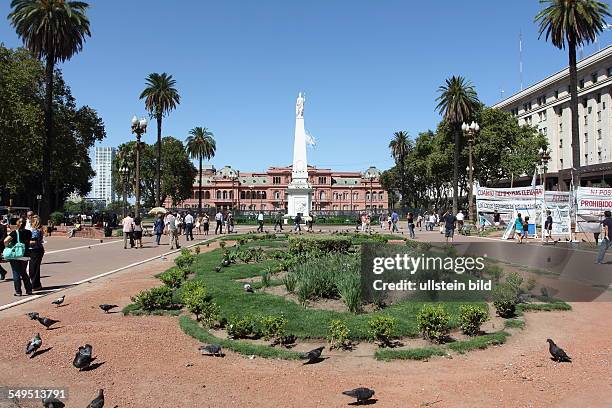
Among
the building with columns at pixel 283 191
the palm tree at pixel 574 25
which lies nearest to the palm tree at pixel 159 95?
the palm tree at pixel 574 25

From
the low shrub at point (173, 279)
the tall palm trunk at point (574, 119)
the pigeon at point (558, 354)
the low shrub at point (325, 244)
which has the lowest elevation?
the pigeon at point (558, 354)

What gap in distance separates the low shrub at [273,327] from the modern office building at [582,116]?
175ft

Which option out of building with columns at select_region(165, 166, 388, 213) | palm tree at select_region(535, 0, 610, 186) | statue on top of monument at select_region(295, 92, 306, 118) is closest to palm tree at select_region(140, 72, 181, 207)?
statue on top of monument at select_region(295, 92, 306, 118)

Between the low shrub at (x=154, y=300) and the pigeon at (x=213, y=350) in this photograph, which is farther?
the low shrub at (x=154, y=300)

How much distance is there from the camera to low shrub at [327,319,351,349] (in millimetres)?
6809

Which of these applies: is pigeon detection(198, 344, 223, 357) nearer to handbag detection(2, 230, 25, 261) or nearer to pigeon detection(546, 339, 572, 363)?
pigeon detection(546, 339, 572, 363)

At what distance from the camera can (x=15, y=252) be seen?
10.4m

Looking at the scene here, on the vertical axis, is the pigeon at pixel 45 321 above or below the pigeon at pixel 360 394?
above

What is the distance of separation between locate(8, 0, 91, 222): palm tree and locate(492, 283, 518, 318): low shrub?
32.0m

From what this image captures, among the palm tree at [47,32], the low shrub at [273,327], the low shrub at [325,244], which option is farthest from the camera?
the palm tree at [47,32]

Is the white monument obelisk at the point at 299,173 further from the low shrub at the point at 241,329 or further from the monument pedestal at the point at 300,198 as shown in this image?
the low shrub at the point at 241,329

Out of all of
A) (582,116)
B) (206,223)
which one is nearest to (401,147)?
(582,116)

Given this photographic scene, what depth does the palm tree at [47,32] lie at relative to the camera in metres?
33.2

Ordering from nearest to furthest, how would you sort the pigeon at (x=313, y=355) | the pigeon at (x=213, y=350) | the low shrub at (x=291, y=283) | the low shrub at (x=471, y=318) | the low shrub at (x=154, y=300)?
the pigeon at (x=313, y=355) < the pigeon at (x=213, y=350) < the low shrub at (x=471, y=318) < the low shrub at (x=154, y=300) < the low shrub at (x=291, y=283)
